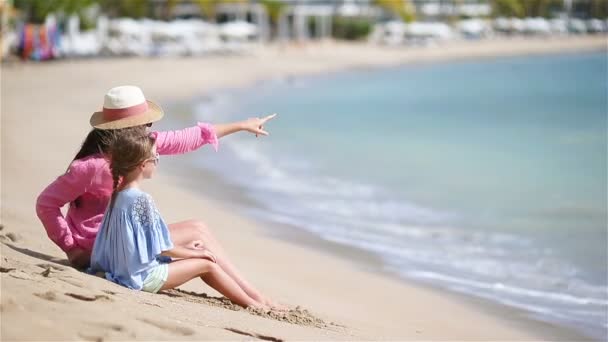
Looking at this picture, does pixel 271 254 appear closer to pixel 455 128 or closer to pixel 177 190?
pixel 177 190

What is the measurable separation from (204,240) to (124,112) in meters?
0.77

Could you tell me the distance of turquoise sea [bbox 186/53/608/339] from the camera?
24.2 feet

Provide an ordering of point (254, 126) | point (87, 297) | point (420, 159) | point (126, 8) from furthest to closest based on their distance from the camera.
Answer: point (126, 8) < point (420, 159) < point (254, 126) < point (87, 297)

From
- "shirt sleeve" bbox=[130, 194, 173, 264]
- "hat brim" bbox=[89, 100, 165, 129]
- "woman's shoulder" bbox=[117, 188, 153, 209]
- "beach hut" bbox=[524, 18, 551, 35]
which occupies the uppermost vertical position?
"hat brim" bbox=[89, 100, 165, 129]

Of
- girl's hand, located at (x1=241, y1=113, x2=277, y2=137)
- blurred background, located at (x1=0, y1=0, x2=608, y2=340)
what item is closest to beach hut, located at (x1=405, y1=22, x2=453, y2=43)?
blurred background, located at (x1=0, y1=0, x2=608, y2=340)

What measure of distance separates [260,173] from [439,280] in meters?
5.87

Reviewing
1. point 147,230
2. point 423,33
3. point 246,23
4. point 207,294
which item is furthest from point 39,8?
point 423,33

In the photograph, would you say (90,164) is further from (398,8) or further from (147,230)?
(398,8)

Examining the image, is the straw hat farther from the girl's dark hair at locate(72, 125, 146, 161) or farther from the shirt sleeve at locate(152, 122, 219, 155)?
the shirt sleeve at locate(152, 122, 219, 155)

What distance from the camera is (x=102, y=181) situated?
174 inches

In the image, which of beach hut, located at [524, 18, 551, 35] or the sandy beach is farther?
beach hut, located at [524, 18, 551, 35]

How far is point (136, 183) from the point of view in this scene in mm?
4254

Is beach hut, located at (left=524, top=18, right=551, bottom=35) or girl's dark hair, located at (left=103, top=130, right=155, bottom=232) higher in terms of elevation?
girl's dark hair, located at (left=103, top=130, right=155, bottom=232)

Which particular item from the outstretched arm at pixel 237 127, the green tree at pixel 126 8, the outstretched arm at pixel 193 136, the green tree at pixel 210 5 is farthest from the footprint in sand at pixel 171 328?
the green tree at pixel 210 5
